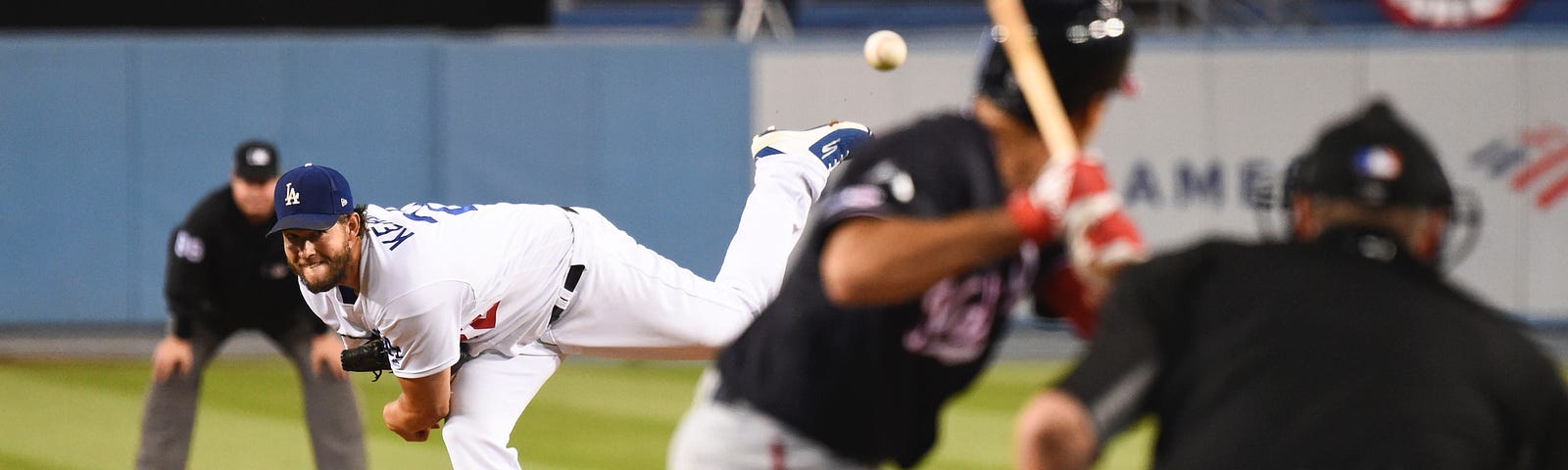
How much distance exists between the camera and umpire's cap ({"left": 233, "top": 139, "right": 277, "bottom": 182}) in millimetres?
7047

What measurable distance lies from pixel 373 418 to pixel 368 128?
4.14 metres

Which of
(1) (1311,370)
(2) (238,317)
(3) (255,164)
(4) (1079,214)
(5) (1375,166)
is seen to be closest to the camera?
(1) (1311,370)

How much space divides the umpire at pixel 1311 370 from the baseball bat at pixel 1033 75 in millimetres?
473

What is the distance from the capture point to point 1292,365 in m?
2.40

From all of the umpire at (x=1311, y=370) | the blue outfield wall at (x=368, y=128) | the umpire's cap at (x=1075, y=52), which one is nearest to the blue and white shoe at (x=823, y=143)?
the umpire's cap at (x=1075, y=52)

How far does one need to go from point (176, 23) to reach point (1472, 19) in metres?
11.4

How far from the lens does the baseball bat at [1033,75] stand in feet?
9.58

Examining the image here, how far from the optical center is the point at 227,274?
728cm

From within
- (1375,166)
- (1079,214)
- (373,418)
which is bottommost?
(373,418)

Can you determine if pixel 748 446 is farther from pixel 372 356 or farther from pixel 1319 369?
pixel 372 356

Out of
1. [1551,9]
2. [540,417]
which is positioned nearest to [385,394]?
[540,417]

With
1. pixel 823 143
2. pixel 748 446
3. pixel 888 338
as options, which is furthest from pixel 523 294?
pixel 888 338

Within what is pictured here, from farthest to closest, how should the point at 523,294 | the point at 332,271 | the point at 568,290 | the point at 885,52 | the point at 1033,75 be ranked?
the point at 568,290 < the point at 523,294 < the point at 332,271 < the point at 885,52 < the point at 1033,75

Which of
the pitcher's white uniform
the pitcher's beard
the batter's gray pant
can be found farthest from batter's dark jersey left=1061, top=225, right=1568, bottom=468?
the pitcher's beard
